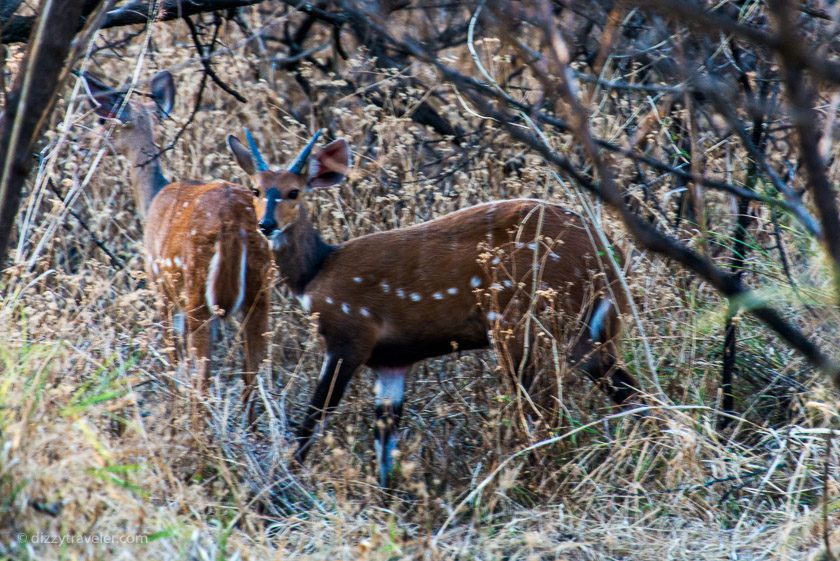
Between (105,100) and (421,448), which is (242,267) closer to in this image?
(421,448)

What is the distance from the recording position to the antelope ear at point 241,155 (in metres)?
5.05

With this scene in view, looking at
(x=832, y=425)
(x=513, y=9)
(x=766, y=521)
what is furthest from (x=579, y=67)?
(x=513, y=9)

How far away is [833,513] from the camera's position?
12.1ft

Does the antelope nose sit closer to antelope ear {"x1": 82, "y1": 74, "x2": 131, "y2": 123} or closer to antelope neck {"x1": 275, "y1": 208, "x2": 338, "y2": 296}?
antelope neck {"x1": 275, "y1": 208, "x2": 338, "y2": 296}

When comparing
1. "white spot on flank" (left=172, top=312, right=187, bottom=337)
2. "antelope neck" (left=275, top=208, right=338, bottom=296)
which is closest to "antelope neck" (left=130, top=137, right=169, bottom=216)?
"white spot on flank" (left=172, top=312, right=187, bottom=337)

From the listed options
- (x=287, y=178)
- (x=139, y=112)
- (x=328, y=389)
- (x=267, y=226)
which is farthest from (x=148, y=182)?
(x=328, y=389)

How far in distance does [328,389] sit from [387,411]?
0.91ft

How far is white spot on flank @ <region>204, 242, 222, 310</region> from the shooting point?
16.1 ft

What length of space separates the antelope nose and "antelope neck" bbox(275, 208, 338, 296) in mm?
115

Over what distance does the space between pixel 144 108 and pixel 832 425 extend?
13.6ft

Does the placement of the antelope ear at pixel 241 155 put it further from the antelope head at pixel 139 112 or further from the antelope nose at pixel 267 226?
the antelope head at pixel 139 112

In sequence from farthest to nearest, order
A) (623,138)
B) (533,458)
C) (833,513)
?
(623,138), (533,458), (833,513)

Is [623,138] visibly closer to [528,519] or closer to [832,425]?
[832,425]

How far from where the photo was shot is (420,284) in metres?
4.75
